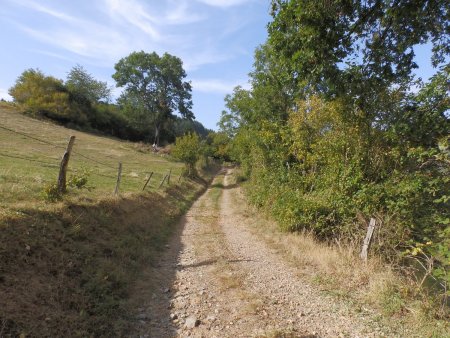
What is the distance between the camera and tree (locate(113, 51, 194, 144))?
48969mm

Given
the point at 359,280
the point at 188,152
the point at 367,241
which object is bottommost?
the point at 359,280

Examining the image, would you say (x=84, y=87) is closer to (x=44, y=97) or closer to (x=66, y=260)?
(x=44, y=97)

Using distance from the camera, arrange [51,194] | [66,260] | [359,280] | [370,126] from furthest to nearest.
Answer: [370,126], [51,194], [359,280], [66,260]

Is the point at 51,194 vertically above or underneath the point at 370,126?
underneath

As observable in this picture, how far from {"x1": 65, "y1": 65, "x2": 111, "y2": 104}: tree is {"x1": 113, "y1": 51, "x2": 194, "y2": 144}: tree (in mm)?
7891

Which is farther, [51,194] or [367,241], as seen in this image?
[367,241]

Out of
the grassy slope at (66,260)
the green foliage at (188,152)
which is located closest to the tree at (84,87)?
the green foliage at (188,152)

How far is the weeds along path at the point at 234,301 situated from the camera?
5102 millimetres

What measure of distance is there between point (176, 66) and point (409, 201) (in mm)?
48004

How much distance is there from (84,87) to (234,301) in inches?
2418

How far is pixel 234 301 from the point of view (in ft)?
20.0

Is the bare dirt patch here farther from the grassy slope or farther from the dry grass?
the grassy slope

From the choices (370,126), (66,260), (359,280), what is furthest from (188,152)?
(359,280)

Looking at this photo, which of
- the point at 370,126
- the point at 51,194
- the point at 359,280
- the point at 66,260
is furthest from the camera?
the point at 370,126
